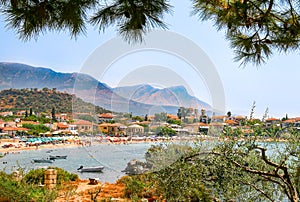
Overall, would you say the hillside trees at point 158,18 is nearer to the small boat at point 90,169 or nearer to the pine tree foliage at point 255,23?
the pine tree foliage at point 255,23

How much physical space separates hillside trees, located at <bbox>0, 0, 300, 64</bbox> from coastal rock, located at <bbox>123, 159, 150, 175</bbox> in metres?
1.57

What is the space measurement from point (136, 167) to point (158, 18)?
2398mm

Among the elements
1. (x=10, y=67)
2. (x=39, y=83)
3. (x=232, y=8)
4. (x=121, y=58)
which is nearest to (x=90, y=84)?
(x=121, y=58)

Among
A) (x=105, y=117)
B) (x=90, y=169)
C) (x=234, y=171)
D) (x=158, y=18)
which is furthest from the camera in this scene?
(x=90, y=169)

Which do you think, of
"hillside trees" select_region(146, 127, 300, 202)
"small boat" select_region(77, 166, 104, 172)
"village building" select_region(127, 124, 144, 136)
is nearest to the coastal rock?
"village building" select_region(127, 124, 144, 136)

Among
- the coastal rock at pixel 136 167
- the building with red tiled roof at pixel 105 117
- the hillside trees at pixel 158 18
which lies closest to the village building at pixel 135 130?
the building with red tiled roof at pixel 105 117

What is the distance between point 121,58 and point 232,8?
100cm

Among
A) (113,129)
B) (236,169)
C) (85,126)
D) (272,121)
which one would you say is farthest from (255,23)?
(85,126)

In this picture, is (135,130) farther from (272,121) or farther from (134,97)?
(272,121)

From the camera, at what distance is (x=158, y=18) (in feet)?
5.49

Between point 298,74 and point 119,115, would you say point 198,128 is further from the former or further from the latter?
point 298,74

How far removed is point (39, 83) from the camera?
9.97 m

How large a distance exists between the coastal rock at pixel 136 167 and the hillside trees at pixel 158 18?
1.57 m

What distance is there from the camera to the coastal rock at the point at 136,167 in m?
3.32
